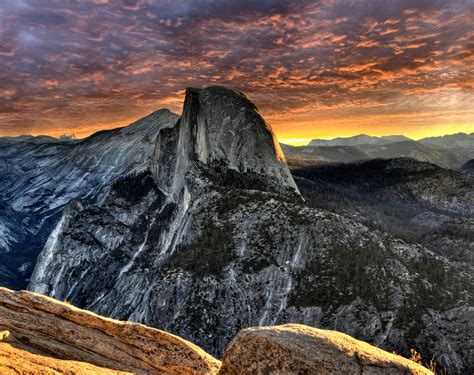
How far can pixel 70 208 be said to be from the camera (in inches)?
7559

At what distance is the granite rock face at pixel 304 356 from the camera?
1207 cm

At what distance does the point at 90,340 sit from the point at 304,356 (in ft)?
30.7

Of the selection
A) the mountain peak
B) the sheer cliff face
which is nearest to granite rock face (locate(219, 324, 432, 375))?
the sheer cliff face

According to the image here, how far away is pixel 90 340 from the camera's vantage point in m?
15.7

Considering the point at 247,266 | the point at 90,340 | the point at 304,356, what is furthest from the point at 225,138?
the point at 304,356

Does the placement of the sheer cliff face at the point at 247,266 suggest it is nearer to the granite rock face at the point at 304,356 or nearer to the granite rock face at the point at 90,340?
the granite rock face at the point at 304,356

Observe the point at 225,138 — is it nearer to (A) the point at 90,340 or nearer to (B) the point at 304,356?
(A) the point at 90,340

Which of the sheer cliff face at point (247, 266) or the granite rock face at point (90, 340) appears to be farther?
the sheer cliff face at point (247, 266)

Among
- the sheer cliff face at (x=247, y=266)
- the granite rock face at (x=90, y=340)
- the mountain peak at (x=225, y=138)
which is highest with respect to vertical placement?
the mountain peak at (x=225, y=138)

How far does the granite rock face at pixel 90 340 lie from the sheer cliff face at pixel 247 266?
7169 cm

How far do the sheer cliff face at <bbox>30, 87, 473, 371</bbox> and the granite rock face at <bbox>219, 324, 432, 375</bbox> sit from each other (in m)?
71.2

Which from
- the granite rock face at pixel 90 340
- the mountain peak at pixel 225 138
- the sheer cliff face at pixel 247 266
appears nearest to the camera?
the granite rock face at pixel 90 340

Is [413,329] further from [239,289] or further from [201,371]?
[201,371]

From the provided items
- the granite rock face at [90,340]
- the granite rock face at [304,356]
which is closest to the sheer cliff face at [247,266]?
the granite rock face at [304,356]
